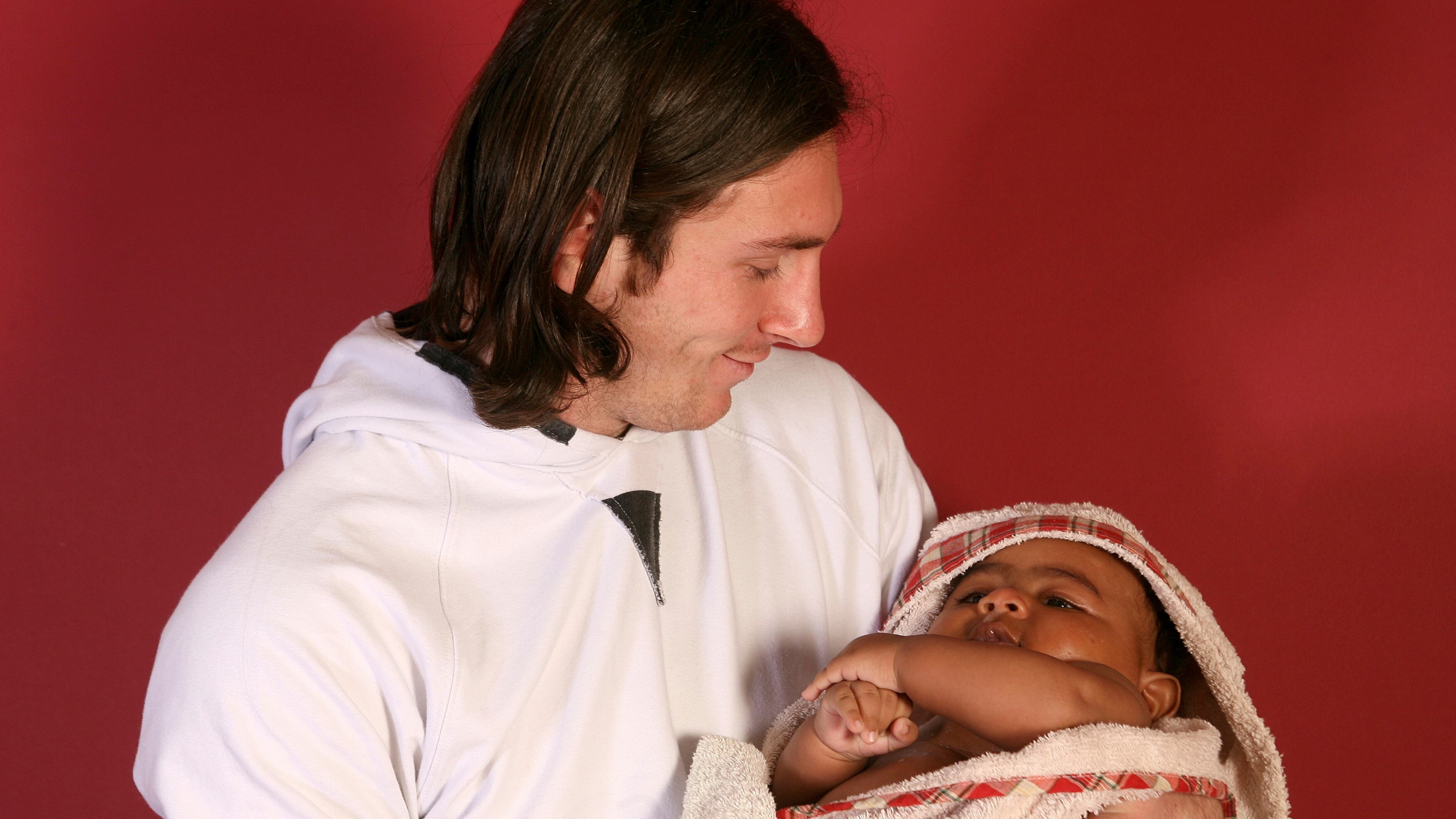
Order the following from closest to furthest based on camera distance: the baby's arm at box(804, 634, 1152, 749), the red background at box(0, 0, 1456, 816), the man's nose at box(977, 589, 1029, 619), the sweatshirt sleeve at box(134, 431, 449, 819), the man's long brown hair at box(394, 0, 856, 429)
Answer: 1. the sweatshirt sleeve at box(134, 431, 449, 819)
2. the baby's arm at box(804, 634, 1152, 749)
3. the man's long brown hair at box(394, 0, 856, 429)
4. the man's nose at box(977, 589, 1029, 619)
5. the red background at box(0, 0, 1456, 816)

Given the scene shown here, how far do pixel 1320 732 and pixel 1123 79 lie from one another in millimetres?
1325

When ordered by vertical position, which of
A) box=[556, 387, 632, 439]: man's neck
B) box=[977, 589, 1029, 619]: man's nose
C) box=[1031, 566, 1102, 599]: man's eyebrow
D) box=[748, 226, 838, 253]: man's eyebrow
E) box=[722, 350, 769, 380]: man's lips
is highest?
box=[748, 226, 838, 253]: man's eyebrow

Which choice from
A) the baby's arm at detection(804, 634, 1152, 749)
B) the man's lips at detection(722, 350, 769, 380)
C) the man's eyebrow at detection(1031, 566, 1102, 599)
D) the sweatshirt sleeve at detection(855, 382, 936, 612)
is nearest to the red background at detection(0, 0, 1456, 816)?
the sweatshirt sleeve at detection(855, 382, 936, 612)

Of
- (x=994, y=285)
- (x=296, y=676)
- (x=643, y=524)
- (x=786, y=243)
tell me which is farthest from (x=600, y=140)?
(x=994, y=285)

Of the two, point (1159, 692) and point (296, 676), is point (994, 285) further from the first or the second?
point (296, 676)

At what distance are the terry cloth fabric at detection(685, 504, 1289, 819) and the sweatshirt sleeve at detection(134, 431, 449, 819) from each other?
389mm

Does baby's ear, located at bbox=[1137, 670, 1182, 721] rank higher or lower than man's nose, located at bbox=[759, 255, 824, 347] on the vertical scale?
lower

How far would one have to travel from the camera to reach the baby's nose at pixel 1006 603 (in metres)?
1.69

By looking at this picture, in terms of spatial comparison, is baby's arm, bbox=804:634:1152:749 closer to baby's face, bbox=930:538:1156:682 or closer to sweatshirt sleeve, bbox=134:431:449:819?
baby's face, bbox=930:538:1156:682

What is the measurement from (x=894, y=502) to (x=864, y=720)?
2.10ft

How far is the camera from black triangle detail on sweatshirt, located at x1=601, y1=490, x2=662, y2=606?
1.70 metres

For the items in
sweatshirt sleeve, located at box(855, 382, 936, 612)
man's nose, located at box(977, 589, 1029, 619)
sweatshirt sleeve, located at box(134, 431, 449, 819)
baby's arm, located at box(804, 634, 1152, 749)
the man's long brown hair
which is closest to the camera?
sweatshirt sleeve, located at box(134, 431, 449, 819)

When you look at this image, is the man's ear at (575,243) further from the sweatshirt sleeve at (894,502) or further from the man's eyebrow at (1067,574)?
the man's eyebrow at (1067,574)

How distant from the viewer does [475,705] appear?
1.51 m
